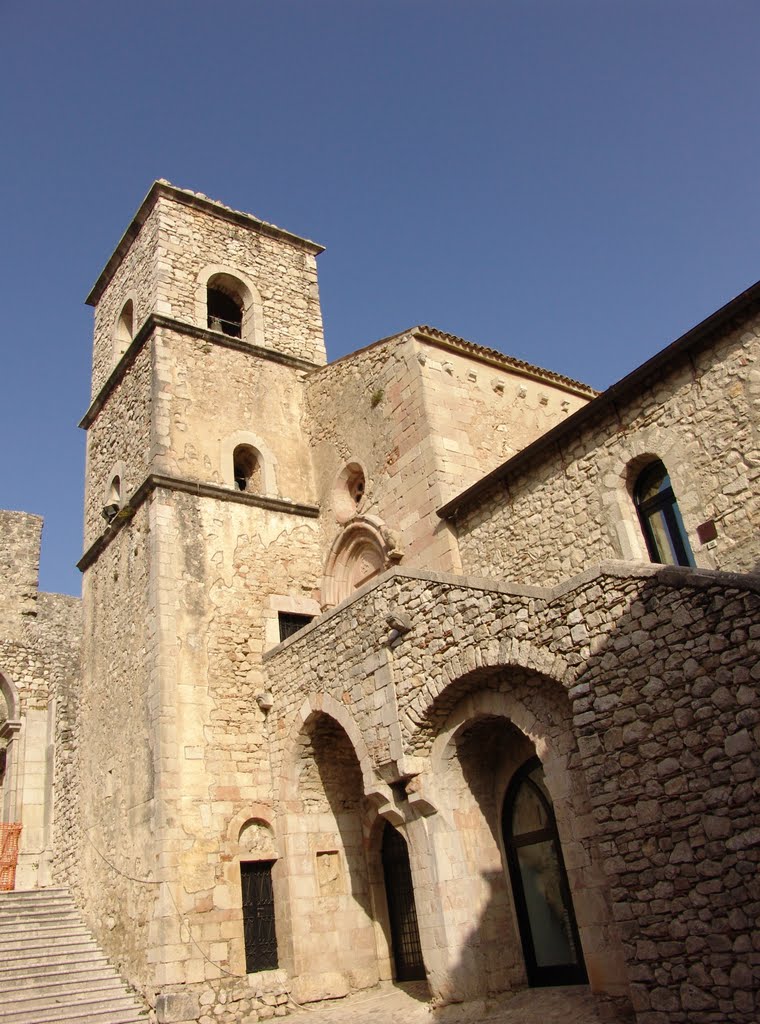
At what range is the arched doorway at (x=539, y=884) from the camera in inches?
365

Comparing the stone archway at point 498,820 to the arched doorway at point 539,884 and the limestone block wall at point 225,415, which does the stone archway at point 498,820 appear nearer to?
the arched doorway at point 539,884

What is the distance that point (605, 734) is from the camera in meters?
7.45

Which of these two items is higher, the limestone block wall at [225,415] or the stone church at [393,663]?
the limestone block wall at [225,415]

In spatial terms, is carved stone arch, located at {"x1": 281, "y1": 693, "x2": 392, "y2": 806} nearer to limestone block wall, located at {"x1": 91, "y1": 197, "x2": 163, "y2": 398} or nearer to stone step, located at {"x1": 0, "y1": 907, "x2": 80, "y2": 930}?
stone step, located at {"x1": 0, "y1": 907, "x2": 80, "y2": 930}

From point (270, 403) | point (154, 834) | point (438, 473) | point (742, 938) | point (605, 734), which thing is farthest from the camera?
point (270, 403)

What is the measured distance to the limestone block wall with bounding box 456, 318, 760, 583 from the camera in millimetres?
9070

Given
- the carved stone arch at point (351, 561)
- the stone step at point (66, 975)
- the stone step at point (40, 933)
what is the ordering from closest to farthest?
1. the stone step at point (66, 975)
2. the stone step at point (40, 933)
3. the carved stone arch at point (351, 561)

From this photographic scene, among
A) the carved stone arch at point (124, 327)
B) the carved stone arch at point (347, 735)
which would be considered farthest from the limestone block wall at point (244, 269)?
the carved stone arch at point (347, 735)

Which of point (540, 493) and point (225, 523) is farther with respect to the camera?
point (225, 523)

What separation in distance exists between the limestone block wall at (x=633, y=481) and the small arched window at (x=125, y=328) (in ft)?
27.0

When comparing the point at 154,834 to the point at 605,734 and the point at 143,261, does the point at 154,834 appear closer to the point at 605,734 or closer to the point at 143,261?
the point at 605,734

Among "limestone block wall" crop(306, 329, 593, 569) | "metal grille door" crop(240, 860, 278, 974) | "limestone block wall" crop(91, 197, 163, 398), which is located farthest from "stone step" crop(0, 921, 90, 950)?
"limestone block wall" crop(91, 197, 163, 398)

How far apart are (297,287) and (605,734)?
12398 millimetres

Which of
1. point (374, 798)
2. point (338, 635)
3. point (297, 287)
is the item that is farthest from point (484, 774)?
point (297, 287)
